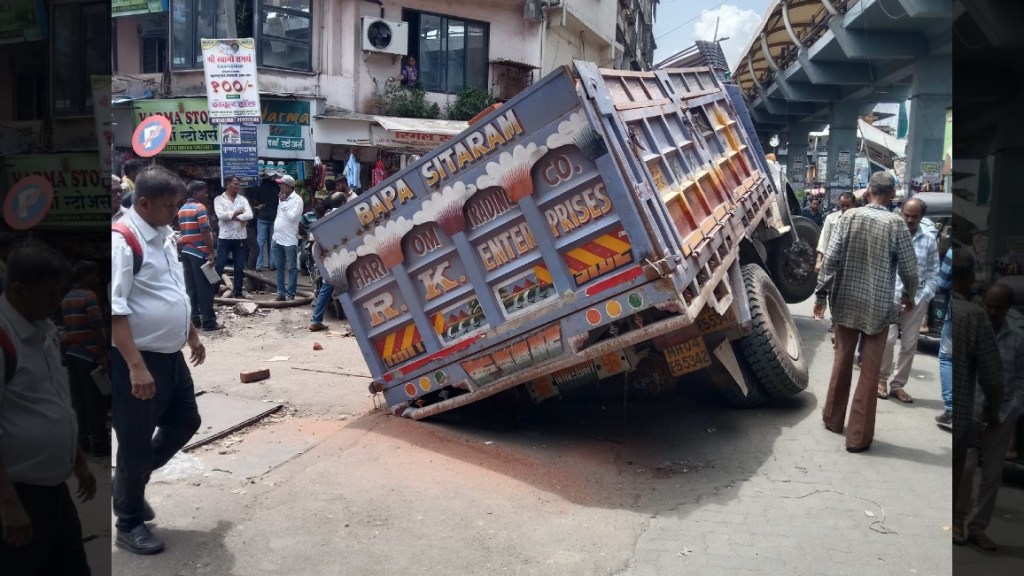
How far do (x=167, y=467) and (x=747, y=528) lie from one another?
3.06m

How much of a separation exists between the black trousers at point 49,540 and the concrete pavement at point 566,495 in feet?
5.34

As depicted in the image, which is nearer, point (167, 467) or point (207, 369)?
point (167, 467)

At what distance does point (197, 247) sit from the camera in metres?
7.88

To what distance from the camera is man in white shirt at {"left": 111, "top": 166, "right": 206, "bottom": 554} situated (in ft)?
10.1

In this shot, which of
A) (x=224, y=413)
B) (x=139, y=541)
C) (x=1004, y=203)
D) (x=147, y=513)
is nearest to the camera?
(x=1004, y=203)

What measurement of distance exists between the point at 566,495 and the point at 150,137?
9.06m

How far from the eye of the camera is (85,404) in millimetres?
1726

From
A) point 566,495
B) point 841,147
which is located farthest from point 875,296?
point 841,147

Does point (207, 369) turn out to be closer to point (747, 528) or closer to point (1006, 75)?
point (747, 528)

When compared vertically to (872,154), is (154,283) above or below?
below

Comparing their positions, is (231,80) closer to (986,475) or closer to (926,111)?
(926,111)

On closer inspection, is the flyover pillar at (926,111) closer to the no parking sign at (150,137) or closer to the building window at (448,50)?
the no parking sign at (150,137)

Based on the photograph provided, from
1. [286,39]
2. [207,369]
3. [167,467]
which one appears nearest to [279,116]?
[286,39]

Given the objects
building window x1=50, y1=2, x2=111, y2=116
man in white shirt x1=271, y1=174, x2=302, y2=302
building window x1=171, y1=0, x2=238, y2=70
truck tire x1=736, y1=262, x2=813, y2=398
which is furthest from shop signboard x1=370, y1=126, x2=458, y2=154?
building window x1=50, y1=2, x2=111, y2=116
